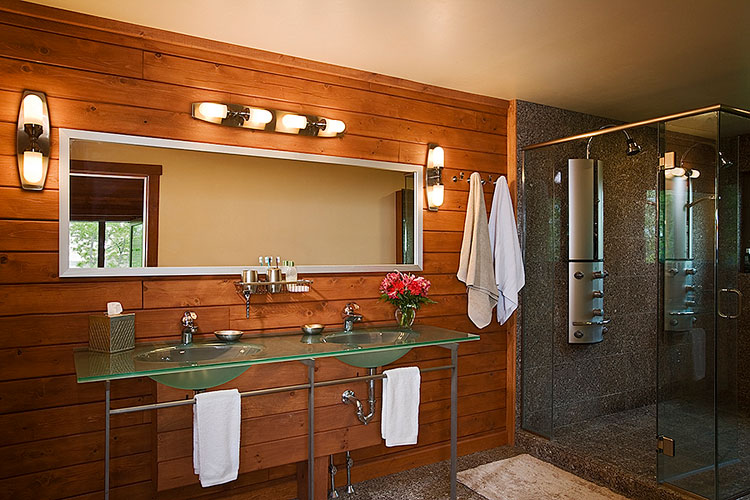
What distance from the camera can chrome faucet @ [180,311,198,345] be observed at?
2.65m

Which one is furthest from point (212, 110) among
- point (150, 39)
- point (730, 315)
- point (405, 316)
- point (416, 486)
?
point (730, 315)

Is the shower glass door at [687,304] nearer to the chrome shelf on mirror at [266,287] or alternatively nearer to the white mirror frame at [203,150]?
the white mirror frame at [203,150]

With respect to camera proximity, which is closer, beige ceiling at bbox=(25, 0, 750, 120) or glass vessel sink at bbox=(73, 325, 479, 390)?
glass vessel sink at bbox=(73, 325, 479, 390)

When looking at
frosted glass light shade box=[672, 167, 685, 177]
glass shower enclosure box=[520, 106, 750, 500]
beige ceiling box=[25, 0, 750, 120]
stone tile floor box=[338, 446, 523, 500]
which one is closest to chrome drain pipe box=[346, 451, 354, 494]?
stone tile floor box=[338, 446, 523, 500]

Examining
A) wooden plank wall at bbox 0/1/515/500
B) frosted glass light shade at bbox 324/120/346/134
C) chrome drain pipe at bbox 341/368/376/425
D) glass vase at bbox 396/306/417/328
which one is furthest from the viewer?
glass vase at bbox 396/306/417/328

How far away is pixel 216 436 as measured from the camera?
2387 millimetres

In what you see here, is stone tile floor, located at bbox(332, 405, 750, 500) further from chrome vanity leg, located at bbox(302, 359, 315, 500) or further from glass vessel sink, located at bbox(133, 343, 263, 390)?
glass vessel sink, located at bbox(133, 343, 263, 390)

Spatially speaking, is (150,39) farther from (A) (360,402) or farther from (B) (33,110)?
(A) (360,402)

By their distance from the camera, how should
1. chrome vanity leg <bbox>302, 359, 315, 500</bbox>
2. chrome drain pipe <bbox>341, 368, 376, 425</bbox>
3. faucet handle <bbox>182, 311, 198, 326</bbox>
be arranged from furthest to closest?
chrome drain pipe <bbox>341, 368, 376, 425</bbox> < faucet handle <bbox>182, 311, 198, 326</bbox> < chrome vanity leg <bbox>302, 359, 315, 500</bbox>

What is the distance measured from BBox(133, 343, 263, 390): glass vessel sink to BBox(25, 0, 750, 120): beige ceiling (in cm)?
152

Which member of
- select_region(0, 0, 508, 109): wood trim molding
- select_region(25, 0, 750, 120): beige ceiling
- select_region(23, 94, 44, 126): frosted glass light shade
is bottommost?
select_region(23, 94, 44, 126): frosted glass light shade

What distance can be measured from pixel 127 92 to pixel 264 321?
51.3 inches

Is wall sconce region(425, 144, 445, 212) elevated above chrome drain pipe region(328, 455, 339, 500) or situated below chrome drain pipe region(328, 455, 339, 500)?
above

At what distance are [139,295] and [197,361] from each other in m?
0.55
